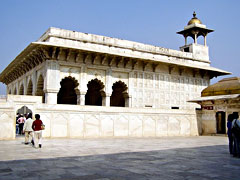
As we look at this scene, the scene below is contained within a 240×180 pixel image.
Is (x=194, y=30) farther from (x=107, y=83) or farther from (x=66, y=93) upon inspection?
(x=66, y=93)

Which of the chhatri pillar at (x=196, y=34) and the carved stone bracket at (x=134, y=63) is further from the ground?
the chhatri pillar at (x=196, y=34)

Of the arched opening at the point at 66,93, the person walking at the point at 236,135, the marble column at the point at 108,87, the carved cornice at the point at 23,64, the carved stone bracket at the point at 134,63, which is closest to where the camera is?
the person walking at the point at 236,135

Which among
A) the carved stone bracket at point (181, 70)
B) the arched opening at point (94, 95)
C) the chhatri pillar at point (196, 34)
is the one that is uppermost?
the chhatri pillar at point (196, 34)

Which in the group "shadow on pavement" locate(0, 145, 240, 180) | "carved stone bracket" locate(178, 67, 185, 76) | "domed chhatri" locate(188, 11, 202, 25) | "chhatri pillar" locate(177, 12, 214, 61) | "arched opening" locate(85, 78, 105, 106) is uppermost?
"domed chhatri" locate(188, 11, 202, 25)

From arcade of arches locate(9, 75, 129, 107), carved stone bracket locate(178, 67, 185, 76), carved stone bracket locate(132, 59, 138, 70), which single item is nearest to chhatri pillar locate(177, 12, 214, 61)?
carved stone bracket locate(178, 67, 185, 76)

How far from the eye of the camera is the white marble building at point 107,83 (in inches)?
486

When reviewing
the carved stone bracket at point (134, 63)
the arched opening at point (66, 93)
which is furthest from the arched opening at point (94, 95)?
the carved stone bracket at point (134, 63)

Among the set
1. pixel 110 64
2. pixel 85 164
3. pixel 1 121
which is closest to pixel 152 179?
pixel 85 164

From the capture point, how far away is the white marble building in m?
12.3

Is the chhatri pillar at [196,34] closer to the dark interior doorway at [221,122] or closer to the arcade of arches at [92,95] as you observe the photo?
the dark interior doorway at [221,122]

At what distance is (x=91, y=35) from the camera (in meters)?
17.2

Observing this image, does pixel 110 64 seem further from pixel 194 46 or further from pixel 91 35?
pixel 194 46

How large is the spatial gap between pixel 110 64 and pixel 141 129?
198 inches

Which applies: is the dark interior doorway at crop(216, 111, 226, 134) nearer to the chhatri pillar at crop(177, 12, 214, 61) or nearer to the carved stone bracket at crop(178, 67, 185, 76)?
the carved stone bracket at crop(178, 67, 185, 76)
